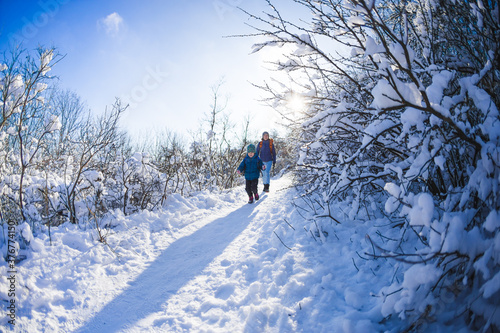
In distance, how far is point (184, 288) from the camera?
2.54m

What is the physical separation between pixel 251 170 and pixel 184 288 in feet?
15.6

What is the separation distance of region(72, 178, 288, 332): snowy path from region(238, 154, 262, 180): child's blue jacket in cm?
290

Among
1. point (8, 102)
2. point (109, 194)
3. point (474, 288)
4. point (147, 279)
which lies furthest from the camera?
point (109, 194)

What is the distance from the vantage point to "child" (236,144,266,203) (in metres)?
6.93

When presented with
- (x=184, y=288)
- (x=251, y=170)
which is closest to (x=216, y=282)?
(x=184, y=288)

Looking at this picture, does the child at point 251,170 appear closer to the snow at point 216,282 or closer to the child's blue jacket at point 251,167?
the child's blue jacket at point 251,167

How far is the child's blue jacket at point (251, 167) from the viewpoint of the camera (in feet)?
22.7

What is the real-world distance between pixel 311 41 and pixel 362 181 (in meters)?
1.58

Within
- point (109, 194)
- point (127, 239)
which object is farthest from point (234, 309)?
Result: point (109, 194)

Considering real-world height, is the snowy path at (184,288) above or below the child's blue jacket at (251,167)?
below

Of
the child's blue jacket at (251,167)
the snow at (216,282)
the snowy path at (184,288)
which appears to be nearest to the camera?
the snow at (216,282)

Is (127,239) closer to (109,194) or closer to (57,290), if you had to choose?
(57,290)

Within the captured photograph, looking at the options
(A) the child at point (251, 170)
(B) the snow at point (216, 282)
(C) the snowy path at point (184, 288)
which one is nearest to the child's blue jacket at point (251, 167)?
(A) the child at point (251, 170)

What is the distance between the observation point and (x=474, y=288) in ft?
4.31
